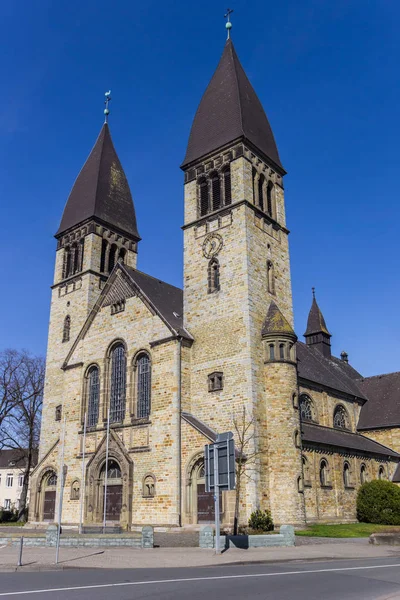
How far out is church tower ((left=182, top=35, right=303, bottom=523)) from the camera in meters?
28.8

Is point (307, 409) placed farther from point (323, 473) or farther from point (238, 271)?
point (238, 271)

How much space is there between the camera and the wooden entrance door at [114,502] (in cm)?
3148

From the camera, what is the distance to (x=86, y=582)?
11758mm

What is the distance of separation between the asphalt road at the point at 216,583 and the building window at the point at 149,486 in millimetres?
15306

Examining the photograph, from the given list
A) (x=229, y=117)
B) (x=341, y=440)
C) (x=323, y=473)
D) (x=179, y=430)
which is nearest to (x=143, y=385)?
(x=179, y=430)

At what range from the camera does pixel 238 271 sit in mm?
32031

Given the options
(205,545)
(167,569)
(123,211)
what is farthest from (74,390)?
(167,569)

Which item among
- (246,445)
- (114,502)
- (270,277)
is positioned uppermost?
(270,277)

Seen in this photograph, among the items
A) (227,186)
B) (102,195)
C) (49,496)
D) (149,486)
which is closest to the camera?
(149,486)

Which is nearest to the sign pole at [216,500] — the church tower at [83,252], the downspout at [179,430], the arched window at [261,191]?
the downspout at [179,430]

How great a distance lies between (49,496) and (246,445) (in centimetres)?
1582

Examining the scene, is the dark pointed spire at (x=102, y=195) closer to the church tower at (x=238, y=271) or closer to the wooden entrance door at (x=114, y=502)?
the church tower at (x=238, y=271)

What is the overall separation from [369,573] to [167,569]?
4945 mm

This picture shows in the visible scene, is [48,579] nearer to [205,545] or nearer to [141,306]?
[205,545]
